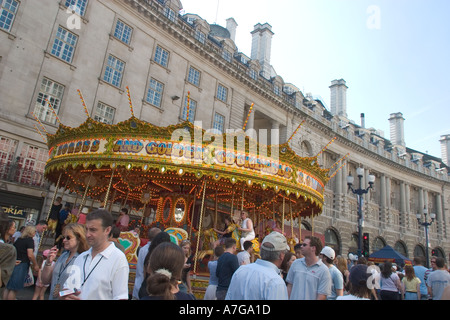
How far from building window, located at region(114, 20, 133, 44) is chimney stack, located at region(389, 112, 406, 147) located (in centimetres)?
4539

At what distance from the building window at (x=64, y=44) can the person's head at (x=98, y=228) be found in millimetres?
19385

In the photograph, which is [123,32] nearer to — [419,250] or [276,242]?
[276,242]

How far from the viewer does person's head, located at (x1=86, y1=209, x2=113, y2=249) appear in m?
3.18

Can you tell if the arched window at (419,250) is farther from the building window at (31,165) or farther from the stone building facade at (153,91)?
the building window at (31,165)

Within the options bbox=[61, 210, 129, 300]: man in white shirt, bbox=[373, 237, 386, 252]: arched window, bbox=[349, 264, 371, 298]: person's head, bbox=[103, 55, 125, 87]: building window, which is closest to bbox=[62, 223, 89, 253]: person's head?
bbox=[61, 210, 129, 300]: man in white shirt

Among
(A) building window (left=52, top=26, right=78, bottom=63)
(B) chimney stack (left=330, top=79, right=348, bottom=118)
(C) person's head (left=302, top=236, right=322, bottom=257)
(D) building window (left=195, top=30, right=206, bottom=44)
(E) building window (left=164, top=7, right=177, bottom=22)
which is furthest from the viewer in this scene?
(B) chimney stack (left=330, top=79, right=348, bottom=118)

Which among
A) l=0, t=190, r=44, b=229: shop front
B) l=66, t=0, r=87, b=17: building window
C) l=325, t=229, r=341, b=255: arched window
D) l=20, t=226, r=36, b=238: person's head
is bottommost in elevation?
l=20, t=226, r=36, b=238: person's head

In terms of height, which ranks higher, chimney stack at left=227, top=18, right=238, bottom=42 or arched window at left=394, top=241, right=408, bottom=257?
chimney stack at left=227, top=18, right=238, bottom=42

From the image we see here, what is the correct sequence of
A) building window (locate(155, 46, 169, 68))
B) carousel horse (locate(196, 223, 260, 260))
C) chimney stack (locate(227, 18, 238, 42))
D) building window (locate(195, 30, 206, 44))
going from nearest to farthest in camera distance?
carousel horse (locate(196, 223, 260, 260))
building window (locate(155, 46, 169, 68))
building window (locate(195, 30, 206, 44))
chimney stack (locate(227, 18, 238, 42))

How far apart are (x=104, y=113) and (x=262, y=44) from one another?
2190 cm

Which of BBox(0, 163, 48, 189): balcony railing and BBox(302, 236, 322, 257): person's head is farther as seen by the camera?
BBox(0, 163, 48, 189): balcony railing

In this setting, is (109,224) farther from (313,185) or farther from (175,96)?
(175,96)

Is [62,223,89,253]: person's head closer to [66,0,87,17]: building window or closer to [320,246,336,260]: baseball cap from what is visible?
[320,246,336,260]: baseball cap

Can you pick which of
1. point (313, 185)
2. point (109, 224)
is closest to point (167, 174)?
point (313, 185)
